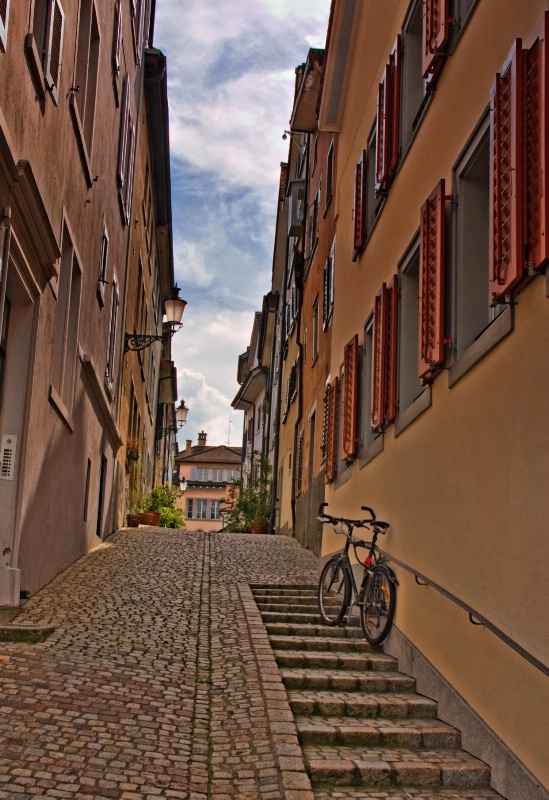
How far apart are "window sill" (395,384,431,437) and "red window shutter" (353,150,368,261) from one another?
3888 mm

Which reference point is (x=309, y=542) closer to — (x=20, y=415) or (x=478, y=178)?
(x=20, y=415)

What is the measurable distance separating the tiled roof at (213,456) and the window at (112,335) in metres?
52.3

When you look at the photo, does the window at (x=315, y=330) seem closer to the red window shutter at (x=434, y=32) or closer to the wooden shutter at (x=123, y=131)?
the wooden shutter at (x=123, y=131)

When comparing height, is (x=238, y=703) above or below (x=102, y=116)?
below

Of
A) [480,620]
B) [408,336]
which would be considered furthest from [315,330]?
[480,620]

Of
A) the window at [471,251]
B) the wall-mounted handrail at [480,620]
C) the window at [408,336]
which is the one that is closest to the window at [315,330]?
the window at [408,336]

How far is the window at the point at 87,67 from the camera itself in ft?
41.5

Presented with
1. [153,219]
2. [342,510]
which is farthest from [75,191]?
[153,219]

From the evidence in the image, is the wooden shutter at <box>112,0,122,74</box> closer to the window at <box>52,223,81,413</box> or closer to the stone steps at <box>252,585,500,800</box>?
the window at <box>52,223,81,413</box>

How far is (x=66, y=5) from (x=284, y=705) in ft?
25.5

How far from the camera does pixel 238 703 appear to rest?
7.23 meters

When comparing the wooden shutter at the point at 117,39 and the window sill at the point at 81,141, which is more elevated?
the wooden shutter at the point at 117,39

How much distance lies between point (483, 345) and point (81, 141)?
23.9 ft

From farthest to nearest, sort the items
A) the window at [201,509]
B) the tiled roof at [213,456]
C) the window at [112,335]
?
the tiled roof at [213,456]
the window at [201,509]
the window at [112,335]
